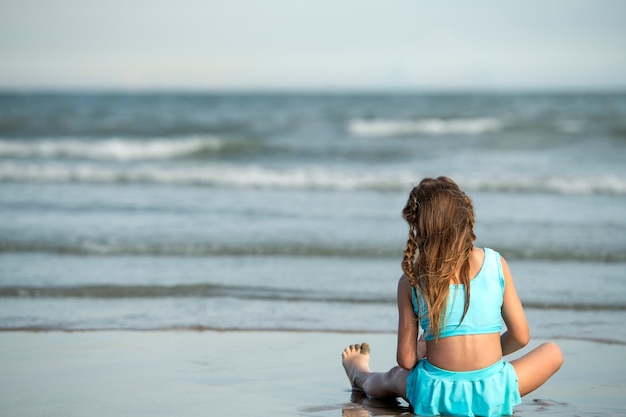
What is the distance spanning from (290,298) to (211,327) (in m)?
1.00

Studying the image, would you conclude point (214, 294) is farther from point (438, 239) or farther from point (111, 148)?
point (111, 148)

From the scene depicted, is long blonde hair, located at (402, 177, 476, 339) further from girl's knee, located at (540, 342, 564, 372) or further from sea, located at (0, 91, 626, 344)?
sea, located at (0, 91, 626, 344)

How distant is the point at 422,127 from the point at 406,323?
21938 millimetres

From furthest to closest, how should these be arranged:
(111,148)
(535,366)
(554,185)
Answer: (111,148) → (554,185) → (535,366)

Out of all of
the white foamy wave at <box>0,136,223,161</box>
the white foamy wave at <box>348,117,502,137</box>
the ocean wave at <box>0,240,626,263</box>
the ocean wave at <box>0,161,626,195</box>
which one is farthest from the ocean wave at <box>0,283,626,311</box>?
the white foamy wave at <box>348,117,502,137</box>

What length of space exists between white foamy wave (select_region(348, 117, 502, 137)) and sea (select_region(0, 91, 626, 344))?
275 centimetres

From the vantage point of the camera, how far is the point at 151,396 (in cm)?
409

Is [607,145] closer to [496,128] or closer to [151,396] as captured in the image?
[496,128]

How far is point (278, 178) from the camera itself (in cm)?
1451

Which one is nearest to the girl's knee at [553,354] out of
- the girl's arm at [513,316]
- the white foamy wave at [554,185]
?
the girl's arm at [513,316]

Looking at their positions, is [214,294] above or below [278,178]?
below

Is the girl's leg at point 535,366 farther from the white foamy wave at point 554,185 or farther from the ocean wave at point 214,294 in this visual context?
the white foamy wave at point 554,185

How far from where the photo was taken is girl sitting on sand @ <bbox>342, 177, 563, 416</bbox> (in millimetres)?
3443

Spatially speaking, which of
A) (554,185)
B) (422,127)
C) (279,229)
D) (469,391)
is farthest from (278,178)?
(422,127)
